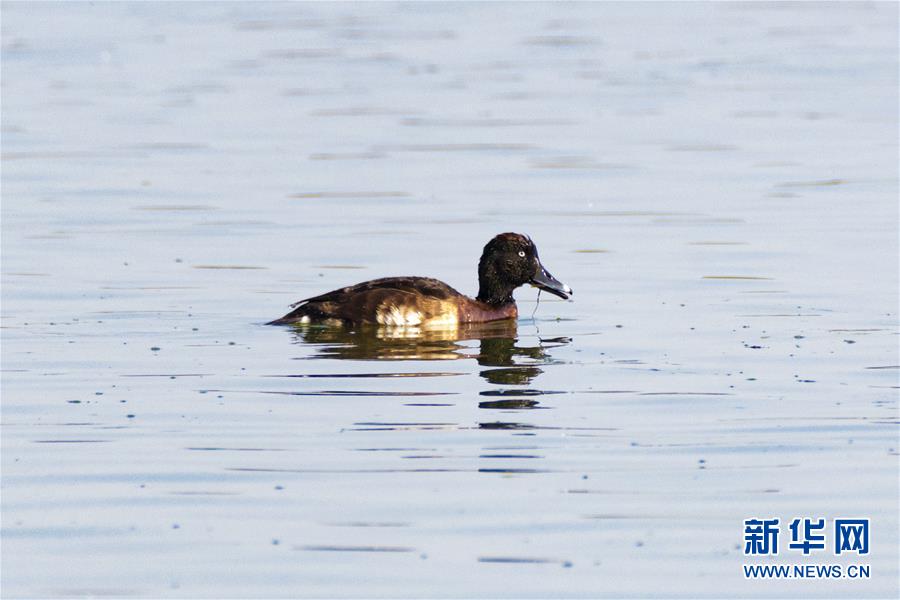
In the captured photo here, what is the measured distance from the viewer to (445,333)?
16.1 metres

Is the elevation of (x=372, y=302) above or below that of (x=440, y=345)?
above

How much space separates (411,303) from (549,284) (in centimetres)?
156

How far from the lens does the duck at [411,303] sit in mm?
15805

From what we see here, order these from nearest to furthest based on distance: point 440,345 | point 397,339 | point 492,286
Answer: point 440,345 < point 397,339 < point 492,286

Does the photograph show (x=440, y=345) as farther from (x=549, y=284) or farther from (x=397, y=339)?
(x=549, y=284)

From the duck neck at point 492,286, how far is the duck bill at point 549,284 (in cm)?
25

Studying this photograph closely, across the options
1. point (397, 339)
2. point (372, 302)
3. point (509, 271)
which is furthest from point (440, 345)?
point (509, 271)

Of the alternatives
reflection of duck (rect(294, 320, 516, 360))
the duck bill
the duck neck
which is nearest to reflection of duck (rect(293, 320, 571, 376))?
reflection of duck (rect(294, 320, 516, 360))

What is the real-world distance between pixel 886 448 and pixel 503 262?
601 centimetres

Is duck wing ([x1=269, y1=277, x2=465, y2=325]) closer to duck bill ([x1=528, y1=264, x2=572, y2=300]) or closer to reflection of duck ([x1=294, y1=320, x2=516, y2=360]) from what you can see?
Result: reflection of duck ([x1=294, y1=320, x2=516, y2=360])

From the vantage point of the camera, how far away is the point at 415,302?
15859mm

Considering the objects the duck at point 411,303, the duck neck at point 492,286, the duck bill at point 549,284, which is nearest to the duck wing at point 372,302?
the duck at point 411,303

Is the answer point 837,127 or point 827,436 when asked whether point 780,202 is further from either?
point 827,436

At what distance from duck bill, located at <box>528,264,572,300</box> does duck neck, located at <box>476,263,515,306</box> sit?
0.82ft
